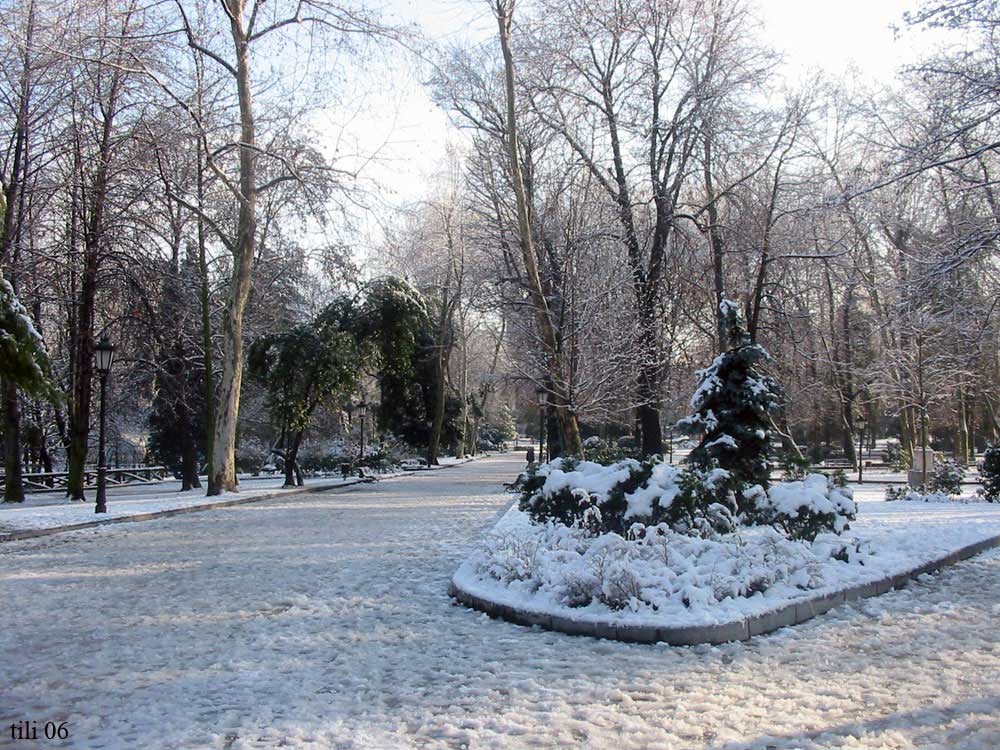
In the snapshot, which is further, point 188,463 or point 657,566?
point 188,463

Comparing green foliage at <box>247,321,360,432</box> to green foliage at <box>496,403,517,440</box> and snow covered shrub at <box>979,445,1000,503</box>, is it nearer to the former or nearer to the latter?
snow covered shrub at <box>979,445,1000,503</box>

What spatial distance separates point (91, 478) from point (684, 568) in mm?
31224

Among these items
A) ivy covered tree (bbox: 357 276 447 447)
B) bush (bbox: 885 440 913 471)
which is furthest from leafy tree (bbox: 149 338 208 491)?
bush (bbox: 885 440 913 471)

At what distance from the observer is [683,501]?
8039 millimetres

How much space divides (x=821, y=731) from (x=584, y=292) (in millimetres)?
17555

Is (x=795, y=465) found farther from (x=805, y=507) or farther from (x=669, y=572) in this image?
(x=669, y=572)

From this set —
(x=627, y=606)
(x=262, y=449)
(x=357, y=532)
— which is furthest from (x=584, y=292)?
(x=262, y=449)

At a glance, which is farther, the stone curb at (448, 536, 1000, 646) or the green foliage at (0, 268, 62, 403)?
the green foliage at (0, 268, 62, 403)

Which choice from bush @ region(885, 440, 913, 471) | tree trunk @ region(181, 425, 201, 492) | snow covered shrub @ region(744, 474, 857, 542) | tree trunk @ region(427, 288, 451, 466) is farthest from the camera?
tree trunk @ region(427, 288, 451, 466)

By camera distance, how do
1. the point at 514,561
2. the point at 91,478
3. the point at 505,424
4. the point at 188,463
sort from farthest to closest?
the point at 505,424 → the point at 91,478 → the point at 188,463 → the point at 514,561

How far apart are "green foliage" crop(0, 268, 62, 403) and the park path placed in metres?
4.80

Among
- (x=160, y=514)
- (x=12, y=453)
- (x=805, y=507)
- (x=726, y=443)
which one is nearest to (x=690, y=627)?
(x=805, y=507)

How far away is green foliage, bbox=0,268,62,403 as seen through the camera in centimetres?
1239

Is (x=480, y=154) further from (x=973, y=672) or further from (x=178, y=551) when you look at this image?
(x=973, y=672)
